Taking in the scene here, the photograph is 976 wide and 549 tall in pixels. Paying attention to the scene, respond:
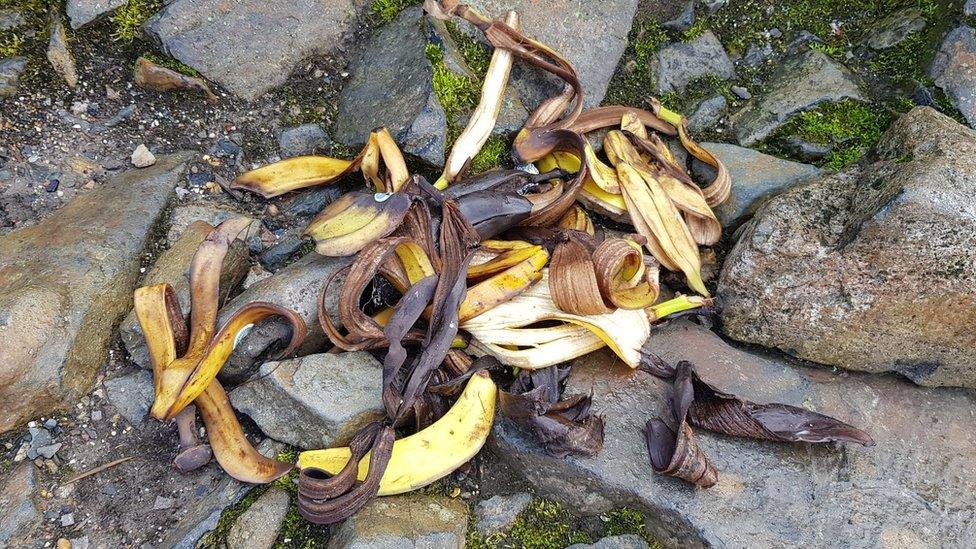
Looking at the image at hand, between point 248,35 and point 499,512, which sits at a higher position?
point 248,35

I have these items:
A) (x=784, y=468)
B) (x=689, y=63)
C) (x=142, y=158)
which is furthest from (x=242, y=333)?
(x=689, y=63)

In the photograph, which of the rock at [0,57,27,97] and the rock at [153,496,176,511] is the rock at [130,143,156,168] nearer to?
the rock at [0,57,27,97]

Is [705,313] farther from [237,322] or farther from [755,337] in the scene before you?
[237,322]

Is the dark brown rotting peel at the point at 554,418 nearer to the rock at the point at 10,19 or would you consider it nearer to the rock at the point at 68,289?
the rock at the point at 68,289

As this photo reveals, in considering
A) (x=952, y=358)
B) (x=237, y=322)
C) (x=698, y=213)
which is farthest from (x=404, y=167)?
(x=952, y=358)

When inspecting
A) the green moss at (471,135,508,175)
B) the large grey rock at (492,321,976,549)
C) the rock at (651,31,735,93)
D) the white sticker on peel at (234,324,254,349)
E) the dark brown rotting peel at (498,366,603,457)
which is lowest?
the large grey rock at (492,321,976,549)

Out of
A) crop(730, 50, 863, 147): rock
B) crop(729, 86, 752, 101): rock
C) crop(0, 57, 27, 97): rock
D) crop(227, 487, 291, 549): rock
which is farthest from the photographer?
crop(729, 86, 752, 101): rock

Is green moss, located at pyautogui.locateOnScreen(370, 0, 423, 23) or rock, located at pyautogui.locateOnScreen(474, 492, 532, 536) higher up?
green moss, located at pyautogui.locateOnScreen(370, 0, 423, 23)

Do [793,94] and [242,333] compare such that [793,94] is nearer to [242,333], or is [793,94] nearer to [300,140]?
[300,140]

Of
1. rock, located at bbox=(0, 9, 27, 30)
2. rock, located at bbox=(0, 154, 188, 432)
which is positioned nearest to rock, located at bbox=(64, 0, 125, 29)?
rock, located at bbox=(0, 9, 27, 30)
